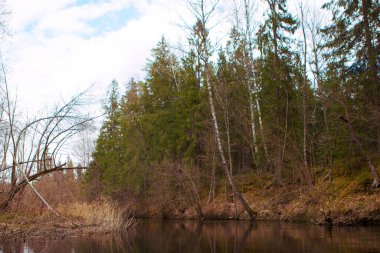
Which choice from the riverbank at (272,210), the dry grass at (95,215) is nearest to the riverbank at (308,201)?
the riverbank at (272,210)

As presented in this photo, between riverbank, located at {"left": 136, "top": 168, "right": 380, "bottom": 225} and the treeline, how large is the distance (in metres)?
0.68

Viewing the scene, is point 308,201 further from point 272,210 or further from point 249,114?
point 249,114

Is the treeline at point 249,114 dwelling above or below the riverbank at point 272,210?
above

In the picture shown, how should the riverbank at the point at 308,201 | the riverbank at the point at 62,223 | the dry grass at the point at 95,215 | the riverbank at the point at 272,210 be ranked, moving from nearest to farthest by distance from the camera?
1. the riverbank at the point at 62,223
2. the riverbank at the point at 272,210
3. the riverbank at the point at 308,201
4. the dry grass at the point at 95,215

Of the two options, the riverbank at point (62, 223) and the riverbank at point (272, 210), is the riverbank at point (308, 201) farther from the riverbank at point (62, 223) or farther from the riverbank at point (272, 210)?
the riverbank at point (62, 223)

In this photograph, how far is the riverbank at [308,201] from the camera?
51.8 ft

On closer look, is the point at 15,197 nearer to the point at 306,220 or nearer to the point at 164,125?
the point at 306,220

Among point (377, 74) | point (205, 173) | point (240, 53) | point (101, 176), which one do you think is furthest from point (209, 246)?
point (101, 176)

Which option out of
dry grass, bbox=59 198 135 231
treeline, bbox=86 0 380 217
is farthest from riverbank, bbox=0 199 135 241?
treeline, bbox=86 0 380 217

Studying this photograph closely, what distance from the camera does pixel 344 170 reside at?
1948 centimetres

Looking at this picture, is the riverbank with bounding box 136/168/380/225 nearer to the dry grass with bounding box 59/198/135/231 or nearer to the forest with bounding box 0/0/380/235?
the forest with bounding box 0/0/380/235

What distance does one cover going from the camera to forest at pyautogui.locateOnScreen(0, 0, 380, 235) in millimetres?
16547

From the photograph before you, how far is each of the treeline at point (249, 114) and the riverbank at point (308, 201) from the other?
0.68 m

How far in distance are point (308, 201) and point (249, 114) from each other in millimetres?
9731
